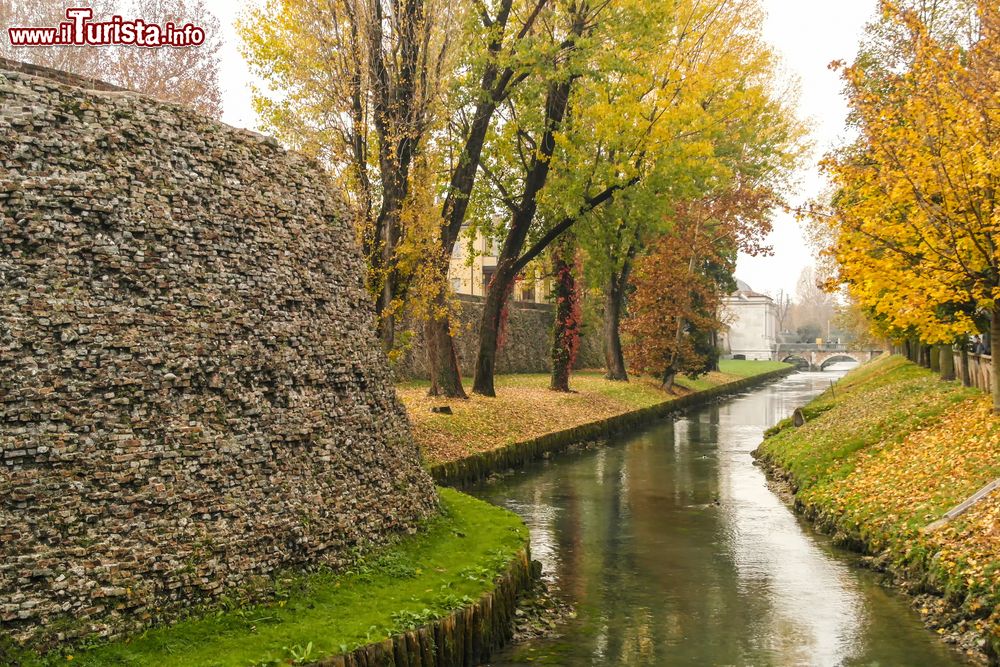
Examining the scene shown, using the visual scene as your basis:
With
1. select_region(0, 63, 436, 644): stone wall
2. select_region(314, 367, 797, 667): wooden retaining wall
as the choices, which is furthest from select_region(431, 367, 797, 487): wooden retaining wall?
select_region(0, 63, 436, 644): stone wall

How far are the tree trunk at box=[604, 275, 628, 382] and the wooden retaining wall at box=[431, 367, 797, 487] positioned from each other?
3079mm

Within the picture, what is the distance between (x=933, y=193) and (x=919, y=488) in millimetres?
5786

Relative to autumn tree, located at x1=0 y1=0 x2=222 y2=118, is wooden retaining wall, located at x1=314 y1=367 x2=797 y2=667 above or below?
below

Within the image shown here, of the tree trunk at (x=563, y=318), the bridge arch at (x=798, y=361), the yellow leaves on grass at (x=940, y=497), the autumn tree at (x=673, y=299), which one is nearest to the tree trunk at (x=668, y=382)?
the autumn tree at (x=673, y=299)

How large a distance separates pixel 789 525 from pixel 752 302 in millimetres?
97181

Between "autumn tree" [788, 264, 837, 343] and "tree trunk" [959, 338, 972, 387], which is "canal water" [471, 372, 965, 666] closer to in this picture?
"tree trunk" [959, 338, 972, 387]

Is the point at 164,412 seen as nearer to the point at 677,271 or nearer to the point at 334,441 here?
the point at 334,441

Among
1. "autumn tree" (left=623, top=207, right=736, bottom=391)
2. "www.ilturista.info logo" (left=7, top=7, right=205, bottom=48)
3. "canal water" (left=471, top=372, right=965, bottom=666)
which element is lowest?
"canal water" (left=471, top=372, right=965, bottom=666)

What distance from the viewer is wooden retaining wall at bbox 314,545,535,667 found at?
7.98 meters

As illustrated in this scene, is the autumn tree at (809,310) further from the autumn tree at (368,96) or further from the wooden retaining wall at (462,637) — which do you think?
the wooden retaining wall at (462,637)

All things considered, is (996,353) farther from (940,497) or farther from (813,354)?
(813,354)

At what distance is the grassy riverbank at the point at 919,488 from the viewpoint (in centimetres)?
1109

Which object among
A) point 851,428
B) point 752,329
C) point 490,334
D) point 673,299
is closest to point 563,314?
point 490,334

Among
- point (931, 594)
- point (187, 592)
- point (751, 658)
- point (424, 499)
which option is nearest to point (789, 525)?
point (931, 594)
